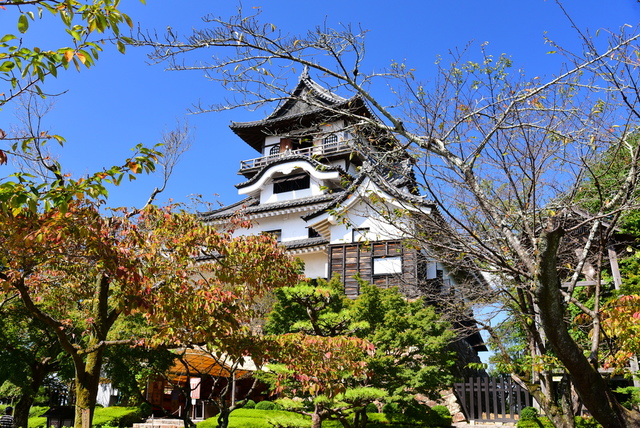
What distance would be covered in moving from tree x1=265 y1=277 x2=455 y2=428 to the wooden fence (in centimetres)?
322

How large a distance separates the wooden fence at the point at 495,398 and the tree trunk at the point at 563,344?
11.3 metres

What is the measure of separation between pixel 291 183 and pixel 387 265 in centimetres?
957

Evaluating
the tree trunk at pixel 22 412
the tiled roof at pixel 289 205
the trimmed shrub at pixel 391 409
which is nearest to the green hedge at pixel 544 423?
the trimmed shrub at pixel 391 409

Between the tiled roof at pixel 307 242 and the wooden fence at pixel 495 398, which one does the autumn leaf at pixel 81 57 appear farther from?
the tiled roof at pixel 307 242

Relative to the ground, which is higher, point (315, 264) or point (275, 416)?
point (315, 264)

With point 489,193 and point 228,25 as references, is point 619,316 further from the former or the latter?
point 228,25

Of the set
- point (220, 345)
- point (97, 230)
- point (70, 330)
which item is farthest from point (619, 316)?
point (70, 330)

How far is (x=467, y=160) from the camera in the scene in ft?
19.3

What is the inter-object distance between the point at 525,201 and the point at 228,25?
3927mm

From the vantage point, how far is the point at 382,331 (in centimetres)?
1294

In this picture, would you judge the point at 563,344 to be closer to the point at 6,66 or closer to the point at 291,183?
the point at 6,66

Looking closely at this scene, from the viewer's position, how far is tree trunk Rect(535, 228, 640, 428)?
4301mm

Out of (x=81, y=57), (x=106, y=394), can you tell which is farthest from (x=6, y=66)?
(x=106, y=394)

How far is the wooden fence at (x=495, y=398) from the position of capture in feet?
51.9
